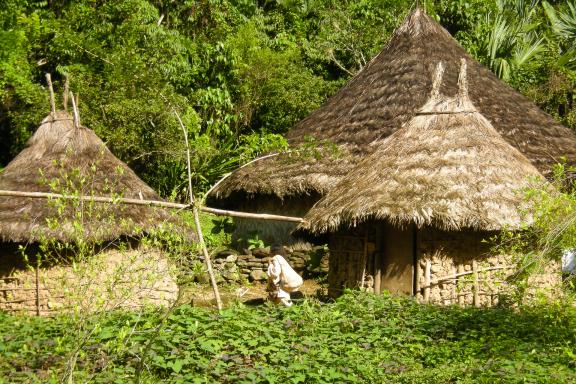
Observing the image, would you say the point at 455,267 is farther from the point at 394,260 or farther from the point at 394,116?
the point at 394,116

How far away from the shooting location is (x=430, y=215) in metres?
9.95

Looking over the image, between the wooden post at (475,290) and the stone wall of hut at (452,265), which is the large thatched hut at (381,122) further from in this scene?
the wooden post at (475,290)

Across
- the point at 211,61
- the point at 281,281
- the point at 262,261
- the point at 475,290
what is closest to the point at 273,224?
the point at 262,261

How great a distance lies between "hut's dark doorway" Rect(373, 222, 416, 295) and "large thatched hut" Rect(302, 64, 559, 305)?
0.04 ft

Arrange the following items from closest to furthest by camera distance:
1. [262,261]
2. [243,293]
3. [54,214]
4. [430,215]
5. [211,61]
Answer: [430,215]
[54,214]
[243,293]
[262,261]
[211,61]

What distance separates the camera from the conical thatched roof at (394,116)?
45.9ft

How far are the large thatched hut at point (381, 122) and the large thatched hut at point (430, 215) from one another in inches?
101

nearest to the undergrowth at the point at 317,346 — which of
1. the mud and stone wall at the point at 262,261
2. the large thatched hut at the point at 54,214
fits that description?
the large thatched hut at the point at 54,214

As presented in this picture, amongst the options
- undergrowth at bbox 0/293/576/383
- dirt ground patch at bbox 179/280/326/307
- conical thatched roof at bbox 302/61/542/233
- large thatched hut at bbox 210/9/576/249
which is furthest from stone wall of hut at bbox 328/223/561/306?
large thatched hut at bbox 210/9/576/249

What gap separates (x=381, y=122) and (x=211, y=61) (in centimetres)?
679

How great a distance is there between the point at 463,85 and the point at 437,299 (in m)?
3.06

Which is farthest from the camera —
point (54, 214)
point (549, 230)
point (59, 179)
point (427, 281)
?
point (59, 179)

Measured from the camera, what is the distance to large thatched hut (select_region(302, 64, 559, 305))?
33.2 ft

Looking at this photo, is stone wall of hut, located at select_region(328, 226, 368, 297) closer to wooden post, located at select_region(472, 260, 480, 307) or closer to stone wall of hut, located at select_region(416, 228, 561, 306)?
stone wall of hut, located at select_region(416, 228, 561, 306)
